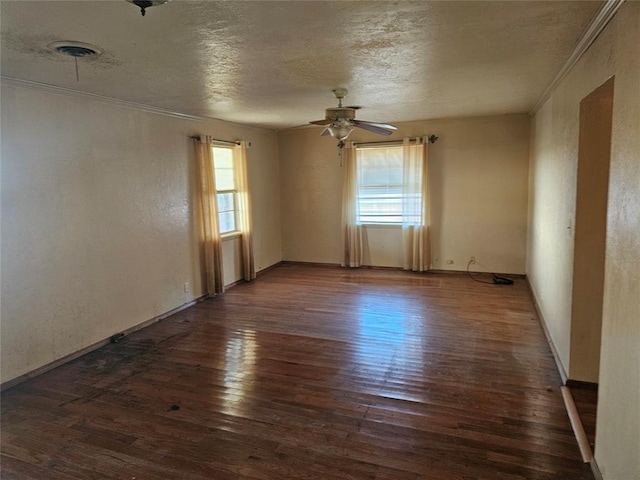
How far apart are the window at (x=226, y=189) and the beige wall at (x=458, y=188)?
56.9 inches

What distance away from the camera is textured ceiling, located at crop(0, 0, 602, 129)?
206 centimetres

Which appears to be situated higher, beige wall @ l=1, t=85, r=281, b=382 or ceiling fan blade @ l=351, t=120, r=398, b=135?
ceiling fan blade @ l=351, t=120, r=398, b=135

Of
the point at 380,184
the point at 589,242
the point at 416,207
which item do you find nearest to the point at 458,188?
the point at 416,207

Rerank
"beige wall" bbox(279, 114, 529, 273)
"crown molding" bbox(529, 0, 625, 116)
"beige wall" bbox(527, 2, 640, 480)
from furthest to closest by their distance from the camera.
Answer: "beige wall" bbox(279, 114, 529, 273) → "crown molding" bbox(529, 0, 625, 116) → "beige wall" bbox(527, 2, 640, 480)

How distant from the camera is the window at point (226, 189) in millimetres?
5961

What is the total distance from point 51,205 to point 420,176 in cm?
494

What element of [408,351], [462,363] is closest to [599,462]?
[462,363]

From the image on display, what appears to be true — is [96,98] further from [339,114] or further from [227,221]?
[227,221]

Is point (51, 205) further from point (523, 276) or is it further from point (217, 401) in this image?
point (523, 276)

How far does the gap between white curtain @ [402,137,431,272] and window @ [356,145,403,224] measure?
0.17 meters

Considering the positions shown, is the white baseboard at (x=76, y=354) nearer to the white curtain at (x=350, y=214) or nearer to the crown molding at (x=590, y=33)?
the white curtain at (x=350, y=214)

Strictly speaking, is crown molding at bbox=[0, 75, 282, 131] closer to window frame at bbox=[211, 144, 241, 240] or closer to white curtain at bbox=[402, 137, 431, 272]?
window frame at bbox=[211, 144, 241, 240]

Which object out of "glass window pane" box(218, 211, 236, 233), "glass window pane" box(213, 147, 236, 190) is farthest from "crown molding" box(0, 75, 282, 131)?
"glass window pane" box(218, 211, 236, 233)

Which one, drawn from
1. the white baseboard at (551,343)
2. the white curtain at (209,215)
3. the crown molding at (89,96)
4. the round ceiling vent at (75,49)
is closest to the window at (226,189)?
the white curtain at (209,215)
